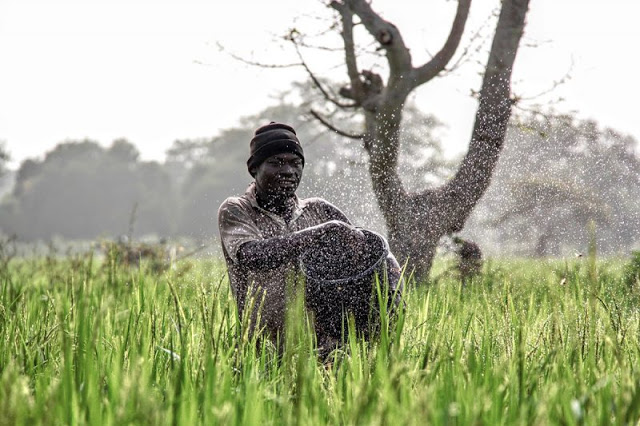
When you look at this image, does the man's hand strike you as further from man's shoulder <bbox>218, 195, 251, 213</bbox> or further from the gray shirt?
man's shoulder <bbox>218, 195, 251, 213</bbox>

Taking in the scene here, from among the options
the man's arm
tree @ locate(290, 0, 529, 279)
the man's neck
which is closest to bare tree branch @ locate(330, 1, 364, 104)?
tree @ locate(290, 0, 529, 279)

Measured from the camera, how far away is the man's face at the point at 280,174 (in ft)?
11.0

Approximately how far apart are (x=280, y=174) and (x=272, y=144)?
16cm

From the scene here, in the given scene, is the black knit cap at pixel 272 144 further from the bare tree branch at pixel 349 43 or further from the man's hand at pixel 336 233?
the bare tree branch at pixel 349 43

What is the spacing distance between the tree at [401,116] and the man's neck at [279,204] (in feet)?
9.95

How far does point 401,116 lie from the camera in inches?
277

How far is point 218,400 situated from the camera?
63.0 inches

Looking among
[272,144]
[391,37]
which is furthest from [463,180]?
[272,144]

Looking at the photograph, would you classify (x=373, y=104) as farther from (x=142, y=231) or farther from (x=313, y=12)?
(x=142, y=231)

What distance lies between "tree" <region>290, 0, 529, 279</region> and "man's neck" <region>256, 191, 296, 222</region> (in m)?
3.03

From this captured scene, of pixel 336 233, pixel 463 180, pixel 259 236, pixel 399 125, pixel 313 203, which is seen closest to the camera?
pixel 336 233

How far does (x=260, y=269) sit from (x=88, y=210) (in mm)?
58081

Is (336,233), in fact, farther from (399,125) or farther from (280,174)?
(399,125)

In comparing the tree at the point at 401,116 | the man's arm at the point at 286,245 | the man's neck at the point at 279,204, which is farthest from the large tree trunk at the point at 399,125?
the man's arm at the point at 286,245
